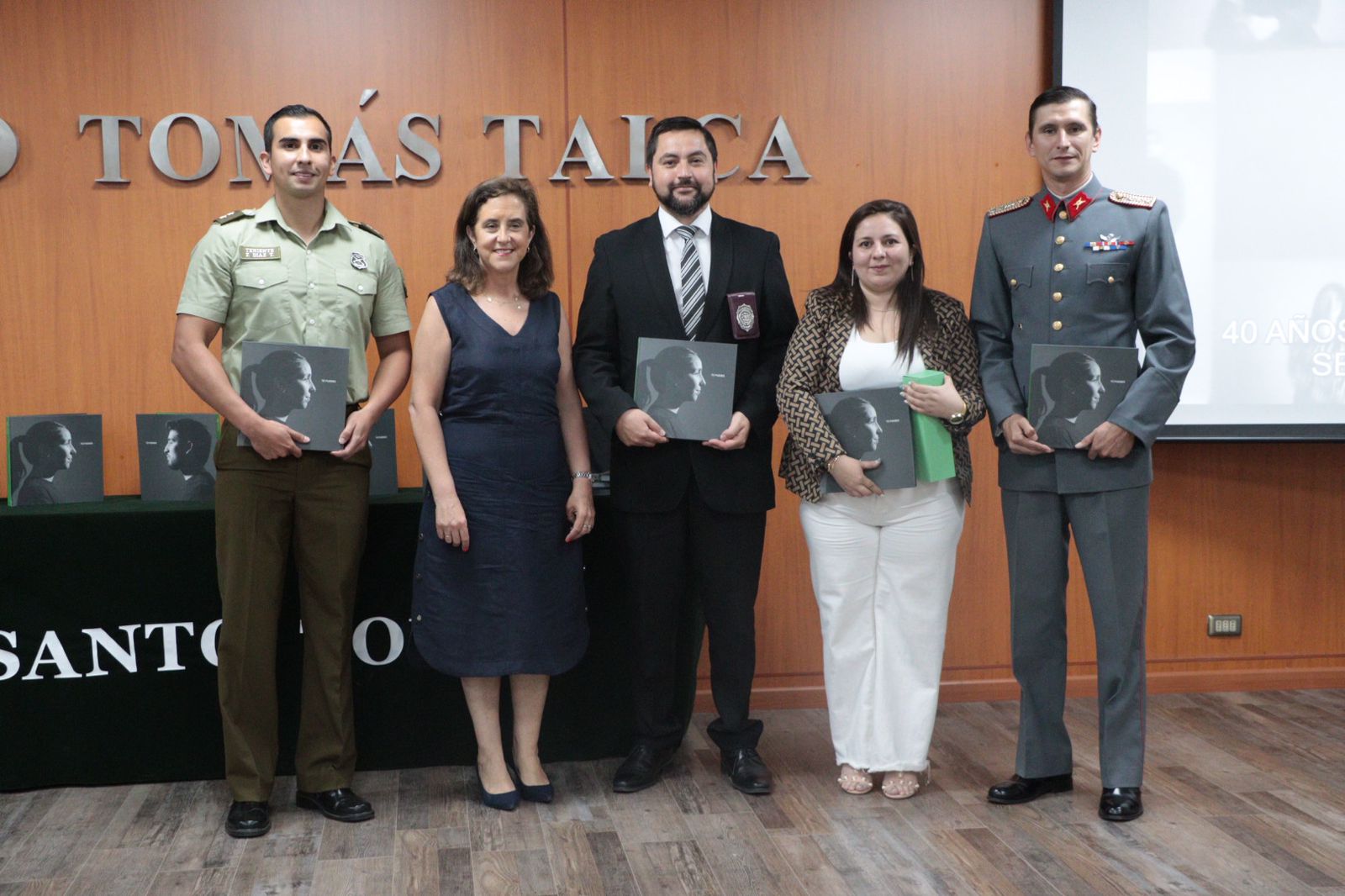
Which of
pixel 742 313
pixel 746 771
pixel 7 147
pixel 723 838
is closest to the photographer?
pixel 723 838

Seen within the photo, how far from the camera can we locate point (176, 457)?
344cm

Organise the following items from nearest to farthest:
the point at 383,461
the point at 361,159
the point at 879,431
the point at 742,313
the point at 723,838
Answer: the point at 723,838 → the point at 879,431 → the point at 742,313 → the point at 383,461 → the point at 361,159

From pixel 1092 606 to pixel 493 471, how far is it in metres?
1.55

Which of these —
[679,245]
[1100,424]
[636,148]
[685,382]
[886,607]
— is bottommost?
[886,607]

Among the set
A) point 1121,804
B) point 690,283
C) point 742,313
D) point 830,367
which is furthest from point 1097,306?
point 1121,804

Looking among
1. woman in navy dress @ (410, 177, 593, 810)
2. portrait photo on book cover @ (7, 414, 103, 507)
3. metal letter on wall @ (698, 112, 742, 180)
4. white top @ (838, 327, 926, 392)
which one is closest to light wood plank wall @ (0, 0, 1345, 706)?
metal letter on wall @ (698, 112, 742, 180)

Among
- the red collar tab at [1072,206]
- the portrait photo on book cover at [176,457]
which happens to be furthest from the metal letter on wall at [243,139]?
the red collar tab at [1072,206]

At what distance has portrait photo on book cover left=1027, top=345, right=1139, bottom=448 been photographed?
286 centimetres

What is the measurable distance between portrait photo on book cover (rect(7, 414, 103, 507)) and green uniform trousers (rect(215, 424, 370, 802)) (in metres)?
0.73

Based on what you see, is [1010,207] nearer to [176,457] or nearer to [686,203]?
[686,203]

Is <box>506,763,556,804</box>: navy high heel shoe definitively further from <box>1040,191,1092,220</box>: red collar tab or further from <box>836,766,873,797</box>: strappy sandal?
<box>1040,191,1092,220</box>: red collar tab

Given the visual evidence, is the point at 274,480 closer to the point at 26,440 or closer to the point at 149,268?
the point at 26,440

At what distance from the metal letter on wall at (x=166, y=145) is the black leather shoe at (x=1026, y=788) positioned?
9.84 feet

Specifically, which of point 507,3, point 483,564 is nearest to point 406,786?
point 483,564
